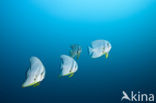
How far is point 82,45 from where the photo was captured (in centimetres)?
2831

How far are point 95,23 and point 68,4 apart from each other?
619cm

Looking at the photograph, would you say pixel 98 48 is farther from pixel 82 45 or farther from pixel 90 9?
pixel 90 9

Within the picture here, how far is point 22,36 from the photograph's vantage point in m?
27.4

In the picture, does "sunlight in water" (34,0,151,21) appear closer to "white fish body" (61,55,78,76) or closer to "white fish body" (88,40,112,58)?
"white fish body" (88,40,112,58)

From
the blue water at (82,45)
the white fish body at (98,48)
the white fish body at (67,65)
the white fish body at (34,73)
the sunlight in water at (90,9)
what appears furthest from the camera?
the sunlight in water at (90,9)

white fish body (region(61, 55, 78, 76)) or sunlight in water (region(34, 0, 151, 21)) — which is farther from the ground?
sunlight in water (region(34, 0, 151, 21))

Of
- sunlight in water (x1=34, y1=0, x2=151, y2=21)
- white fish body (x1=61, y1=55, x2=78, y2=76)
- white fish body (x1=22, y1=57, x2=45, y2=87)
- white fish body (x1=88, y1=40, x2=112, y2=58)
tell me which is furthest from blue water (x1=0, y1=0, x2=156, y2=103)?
white fish body (x1=22, y1=57, x2=45, y2=87)

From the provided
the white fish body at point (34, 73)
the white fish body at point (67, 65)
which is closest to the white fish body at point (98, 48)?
the white fish body at point (67, 65)

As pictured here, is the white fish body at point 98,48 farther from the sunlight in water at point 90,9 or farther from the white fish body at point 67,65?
the sunlight in water at point 90,9

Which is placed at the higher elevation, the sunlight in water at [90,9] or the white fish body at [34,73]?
the sunlight in water at [90,9]

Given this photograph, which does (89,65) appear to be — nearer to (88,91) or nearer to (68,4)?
(88,91)

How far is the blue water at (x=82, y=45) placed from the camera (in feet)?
58.9

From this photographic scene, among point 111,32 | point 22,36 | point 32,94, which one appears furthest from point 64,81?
point 111,32

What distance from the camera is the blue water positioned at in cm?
1794
